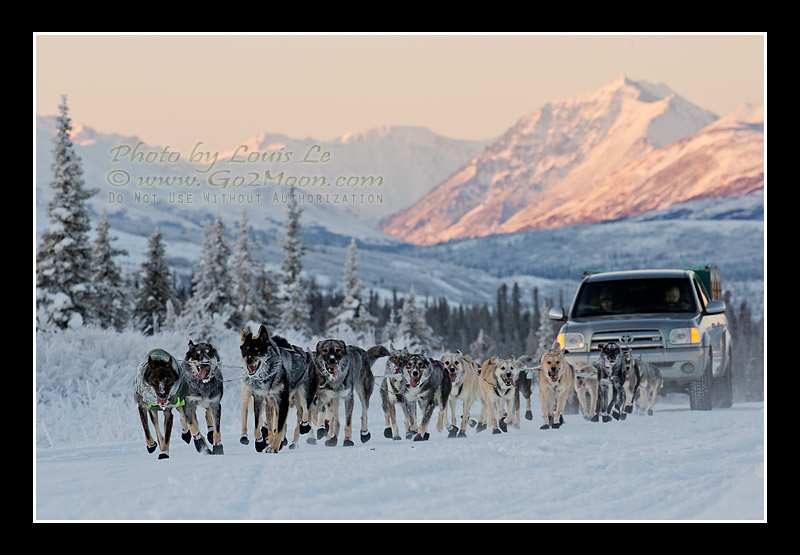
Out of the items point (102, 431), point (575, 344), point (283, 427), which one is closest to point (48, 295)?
point (102, 431)

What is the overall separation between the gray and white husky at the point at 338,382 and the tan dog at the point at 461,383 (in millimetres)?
1148

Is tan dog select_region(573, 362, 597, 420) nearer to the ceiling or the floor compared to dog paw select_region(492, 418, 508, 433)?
nearer to the ceiling

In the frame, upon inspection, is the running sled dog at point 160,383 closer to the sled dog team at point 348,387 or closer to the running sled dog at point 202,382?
the sled dog team at point 348,387

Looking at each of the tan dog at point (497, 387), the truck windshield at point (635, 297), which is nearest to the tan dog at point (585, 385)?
the tan dog at point (497, 387)

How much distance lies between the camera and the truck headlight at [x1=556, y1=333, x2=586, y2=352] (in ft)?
57.5

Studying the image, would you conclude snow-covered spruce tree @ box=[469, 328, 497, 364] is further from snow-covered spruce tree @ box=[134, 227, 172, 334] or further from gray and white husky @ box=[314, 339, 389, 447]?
gray and white husky @ box=[314, 339, 389, 447]

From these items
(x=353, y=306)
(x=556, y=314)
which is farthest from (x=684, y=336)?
(x=353, y=306)

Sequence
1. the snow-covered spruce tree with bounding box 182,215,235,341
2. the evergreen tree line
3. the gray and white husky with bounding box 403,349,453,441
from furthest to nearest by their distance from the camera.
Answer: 1. the snow-covered spruce tree with bounding box 182,215,235,341
2. the evergreen tree line
3. the gray and white husky with bounding box 403,349,453,441

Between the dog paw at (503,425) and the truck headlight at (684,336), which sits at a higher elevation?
the truck headlight at (684,336)

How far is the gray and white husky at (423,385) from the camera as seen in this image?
12.9 meters

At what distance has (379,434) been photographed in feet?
47.0

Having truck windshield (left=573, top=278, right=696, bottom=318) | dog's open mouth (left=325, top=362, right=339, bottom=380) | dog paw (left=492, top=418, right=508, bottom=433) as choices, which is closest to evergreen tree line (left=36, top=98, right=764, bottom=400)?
truck windshield (left=573, top=278, right=696, bottom=318)

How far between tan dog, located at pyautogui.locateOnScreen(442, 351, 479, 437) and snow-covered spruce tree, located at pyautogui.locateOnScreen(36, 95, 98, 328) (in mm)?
22257
